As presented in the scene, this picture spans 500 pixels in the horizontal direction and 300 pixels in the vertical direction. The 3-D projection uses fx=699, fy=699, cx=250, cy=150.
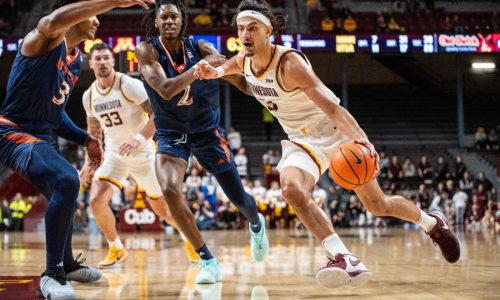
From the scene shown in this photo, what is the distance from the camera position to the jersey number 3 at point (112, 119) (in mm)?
7141

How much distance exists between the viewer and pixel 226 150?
231 inches

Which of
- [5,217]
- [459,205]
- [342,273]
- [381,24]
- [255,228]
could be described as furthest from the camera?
[381,24]

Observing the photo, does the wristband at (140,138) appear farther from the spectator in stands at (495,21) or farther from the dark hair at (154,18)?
the spectator in stands at (495,21)

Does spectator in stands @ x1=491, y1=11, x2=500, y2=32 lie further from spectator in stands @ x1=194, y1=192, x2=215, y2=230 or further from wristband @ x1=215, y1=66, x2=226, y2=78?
wristband @ x1=215, y1=66, x2=226, y2=78

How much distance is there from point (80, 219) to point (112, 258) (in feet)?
32.7

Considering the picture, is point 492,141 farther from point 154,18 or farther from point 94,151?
point 94,151

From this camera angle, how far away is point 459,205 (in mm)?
16969

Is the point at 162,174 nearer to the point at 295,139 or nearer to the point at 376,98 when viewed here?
the point at 295,139

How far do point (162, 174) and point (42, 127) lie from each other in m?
1.01

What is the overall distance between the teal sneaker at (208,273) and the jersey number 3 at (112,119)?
248 centimetres

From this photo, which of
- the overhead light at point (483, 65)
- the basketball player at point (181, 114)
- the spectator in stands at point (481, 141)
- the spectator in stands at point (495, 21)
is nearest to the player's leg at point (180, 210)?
the basketball player at point (181, 114)

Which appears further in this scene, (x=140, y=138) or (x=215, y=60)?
(x=140, y=138)

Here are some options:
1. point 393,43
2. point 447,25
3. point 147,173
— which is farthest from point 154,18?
point 447,25

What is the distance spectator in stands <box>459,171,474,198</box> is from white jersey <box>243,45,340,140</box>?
13974 millimetres
